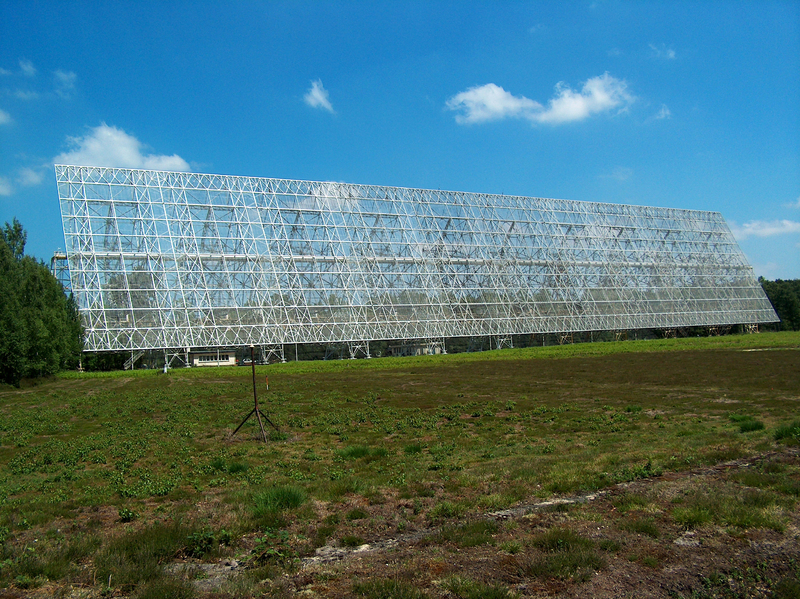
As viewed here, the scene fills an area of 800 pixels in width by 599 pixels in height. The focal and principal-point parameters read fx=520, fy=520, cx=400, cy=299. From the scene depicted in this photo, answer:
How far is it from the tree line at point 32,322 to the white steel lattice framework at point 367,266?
19.4ft

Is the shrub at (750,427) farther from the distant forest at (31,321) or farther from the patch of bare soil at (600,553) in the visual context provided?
the distant forest at (31,321)

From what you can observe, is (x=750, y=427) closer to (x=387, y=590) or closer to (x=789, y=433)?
(x=789, y=433)

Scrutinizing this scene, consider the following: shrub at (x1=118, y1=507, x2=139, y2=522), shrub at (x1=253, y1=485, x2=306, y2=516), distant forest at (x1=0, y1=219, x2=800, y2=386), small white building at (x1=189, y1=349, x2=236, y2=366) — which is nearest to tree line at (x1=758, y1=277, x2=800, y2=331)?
small white building at (x1=189, y1=349, x2=236, y2=366)

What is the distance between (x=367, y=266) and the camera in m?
72.9

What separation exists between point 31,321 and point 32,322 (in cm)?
12

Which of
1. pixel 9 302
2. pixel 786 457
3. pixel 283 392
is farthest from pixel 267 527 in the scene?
pixel 9 302

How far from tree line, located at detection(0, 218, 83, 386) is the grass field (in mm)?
26713

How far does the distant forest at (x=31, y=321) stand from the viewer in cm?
4125

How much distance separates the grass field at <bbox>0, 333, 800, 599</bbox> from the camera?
6.13 meters

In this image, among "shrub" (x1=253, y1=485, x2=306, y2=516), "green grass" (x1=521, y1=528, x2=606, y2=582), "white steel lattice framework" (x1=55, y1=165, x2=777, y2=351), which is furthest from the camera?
"white steel lattice framework" (x1=55, y1=165, x2=777, y2=351)

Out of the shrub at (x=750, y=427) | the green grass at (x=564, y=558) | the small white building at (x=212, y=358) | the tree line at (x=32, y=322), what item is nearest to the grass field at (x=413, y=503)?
the green grass at (x=564, y=558)

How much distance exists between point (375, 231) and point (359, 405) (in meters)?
55.6

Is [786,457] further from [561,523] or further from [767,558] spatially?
[561,523]

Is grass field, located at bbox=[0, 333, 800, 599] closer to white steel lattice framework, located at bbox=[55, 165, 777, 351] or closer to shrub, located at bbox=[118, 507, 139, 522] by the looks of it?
shrub, located at bbox=[118, 507, 139, 522]
